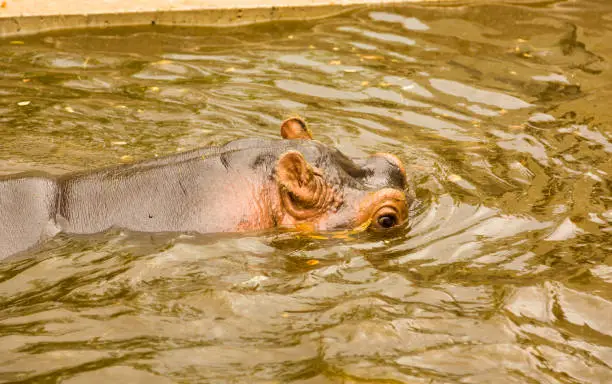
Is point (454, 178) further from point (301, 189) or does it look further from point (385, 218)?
point (301, 189)

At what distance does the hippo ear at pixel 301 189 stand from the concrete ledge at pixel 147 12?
18.6 feet

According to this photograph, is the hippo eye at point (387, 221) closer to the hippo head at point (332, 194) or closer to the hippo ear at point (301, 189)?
the hippo head at point (332, 194)

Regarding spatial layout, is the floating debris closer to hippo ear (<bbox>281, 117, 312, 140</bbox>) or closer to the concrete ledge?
hippo ear (<bbox>281, 117, 312, 140</bbox>)

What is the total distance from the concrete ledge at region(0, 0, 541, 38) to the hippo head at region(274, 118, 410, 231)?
17.5 feet

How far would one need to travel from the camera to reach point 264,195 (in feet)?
17.2

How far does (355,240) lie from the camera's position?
211 inches

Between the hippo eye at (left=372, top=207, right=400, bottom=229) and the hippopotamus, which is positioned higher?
the hippopotamus

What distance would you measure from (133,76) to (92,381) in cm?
549

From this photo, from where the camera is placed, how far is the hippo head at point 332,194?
5.19 metres

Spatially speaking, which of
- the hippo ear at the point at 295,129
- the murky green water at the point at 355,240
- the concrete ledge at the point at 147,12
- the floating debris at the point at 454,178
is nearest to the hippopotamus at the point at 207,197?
the murky green water at the point at 355,240

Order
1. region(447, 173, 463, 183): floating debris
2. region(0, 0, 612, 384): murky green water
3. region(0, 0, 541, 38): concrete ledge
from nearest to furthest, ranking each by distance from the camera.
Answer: region(0, 0, 612, 384): murky green water, region(447, 173, 463, 183): floating debris, region(0, 0, 541, 38): concrete ledge

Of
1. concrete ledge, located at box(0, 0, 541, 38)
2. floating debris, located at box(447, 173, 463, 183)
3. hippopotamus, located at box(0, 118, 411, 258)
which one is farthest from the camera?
concrete ledge, located at box(0, 0, 541, 38)

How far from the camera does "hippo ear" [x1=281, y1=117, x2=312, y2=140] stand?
5906 millimetres

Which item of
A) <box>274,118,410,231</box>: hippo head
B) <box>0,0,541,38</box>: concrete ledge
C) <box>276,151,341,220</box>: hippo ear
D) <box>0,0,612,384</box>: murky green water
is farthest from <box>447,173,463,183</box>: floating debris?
<box>0,0,541,38</box>: concrete ledge
